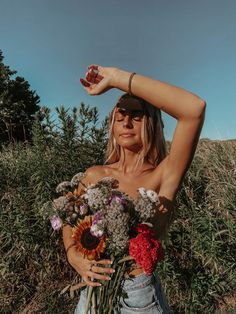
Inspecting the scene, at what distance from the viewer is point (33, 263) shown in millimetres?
4473

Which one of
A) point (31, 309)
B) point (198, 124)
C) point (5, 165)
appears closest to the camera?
point (198, 124)

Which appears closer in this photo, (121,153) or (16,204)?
(121,153)

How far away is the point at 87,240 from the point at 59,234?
9.42ft

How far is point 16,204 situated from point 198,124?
3.12m

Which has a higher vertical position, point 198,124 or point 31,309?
point 198,124

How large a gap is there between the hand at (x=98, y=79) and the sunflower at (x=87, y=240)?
22.0 inches

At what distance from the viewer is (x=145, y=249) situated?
1427mm

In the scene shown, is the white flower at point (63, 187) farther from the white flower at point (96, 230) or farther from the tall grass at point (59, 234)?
the tall grass at point (59, 234)

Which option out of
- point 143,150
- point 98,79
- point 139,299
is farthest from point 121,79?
point 139,299

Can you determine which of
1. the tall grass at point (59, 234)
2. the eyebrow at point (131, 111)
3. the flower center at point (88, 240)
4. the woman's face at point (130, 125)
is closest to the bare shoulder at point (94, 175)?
the woman's face at point (130, 125)

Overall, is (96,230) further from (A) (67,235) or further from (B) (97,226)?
(A) (67,235)

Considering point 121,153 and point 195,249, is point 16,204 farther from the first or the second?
point 121,153

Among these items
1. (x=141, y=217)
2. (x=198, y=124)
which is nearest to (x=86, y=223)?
(x=141, y=217)

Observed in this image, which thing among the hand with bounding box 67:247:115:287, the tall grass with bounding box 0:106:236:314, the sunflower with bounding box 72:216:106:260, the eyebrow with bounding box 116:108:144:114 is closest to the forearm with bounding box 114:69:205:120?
the eyebrow with bounding box 116:108:144:114
